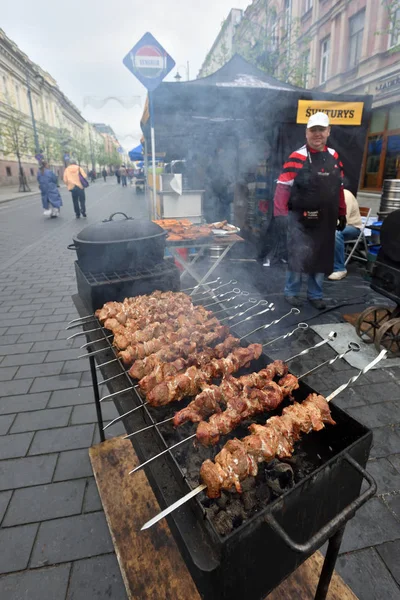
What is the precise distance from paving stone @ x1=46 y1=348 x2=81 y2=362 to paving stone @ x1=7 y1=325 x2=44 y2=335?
814 millimetres

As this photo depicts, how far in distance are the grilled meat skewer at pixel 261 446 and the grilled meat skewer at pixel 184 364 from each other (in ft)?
1.98

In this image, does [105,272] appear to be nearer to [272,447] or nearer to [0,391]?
[0,391]

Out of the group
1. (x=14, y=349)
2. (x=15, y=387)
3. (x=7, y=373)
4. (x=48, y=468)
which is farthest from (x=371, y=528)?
(x=14, y=349)

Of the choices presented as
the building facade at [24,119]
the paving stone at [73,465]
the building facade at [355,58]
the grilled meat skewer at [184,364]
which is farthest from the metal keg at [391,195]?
the building facade at [24,119]

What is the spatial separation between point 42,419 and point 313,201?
447 centimetres

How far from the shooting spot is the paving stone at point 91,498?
232cm

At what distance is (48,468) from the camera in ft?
8.59

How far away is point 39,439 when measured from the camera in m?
2.90

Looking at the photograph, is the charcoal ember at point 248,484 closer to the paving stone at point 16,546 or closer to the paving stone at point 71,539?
the paving stone at point 71,539

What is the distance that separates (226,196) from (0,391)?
8.26 meters

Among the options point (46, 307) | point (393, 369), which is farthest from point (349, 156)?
point (46, 307)

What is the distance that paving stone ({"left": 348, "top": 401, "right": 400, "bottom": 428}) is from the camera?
9.94 feet

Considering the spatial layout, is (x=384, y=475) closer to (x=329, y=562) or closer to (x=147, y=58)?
(x=329, y=562)

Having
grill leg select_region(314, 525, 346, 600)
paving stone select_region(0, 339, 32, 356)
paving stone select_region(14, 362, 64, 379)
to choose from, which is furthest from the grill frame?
paving stone select_region(0, 339, 32, 356)
